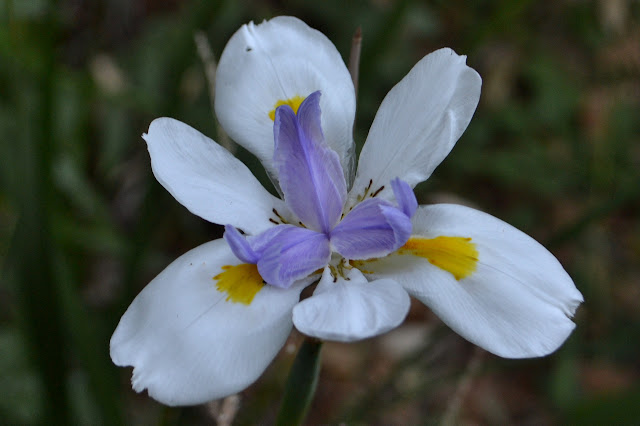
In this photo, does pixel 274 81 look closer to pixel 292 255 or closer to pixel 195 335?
pixel 292 255

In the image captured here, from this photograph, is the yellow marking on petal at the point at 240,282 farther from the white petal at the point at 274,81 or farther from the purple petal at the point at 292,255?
the white petal at the point at 274,81

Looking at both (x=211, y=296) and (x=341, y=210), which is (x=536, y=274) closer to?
(x=341, y=210)

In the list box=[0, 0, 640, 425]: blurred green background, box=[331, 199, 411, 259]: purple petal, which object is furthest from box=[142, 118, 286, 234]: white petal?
box=[0, 0, 640, 425]: blurred green background

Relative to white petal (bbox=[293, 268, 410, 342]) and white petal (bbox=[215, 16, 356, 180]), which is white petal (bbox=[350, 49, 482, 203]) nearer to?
white petal (bbox=[215, 16, 356, 180])

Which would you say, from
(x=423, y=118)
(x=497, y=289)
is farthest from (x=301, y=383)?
(x=423, y=118)

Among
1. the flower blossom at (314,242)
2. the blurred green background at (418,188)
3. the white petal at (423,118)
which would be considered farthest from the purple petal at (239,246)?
the blurred green background at (418,188)

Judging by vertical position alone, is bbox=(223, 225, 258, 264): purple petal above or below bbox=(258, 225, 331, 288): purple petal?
above
